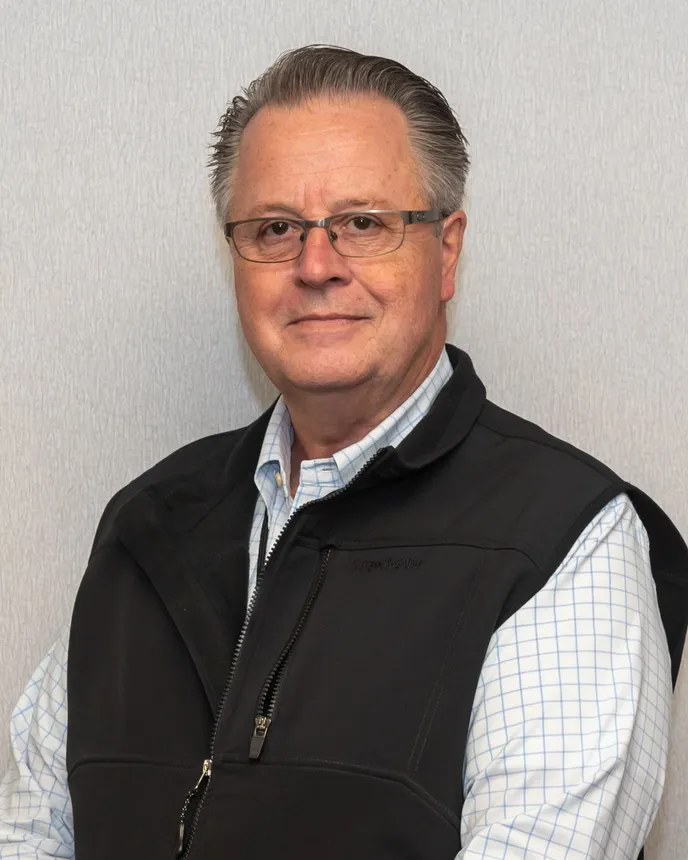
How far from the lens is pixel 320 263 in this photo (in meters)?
1.55

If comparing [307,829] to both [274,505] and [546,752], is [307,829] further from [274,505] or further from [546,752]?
[274,505]

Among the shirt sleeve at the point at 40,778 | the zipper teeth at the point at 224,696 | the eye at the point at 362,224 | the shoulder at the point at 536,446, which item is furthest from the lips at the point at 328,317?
the shirt sleeve at the point at 40,778

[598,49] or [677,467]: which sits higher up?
[598,49]

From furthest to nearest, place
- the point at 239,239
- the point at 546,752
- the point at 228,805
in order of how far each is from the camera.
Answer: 1. the point at 239,239
2. the point at 228,805
3. the point at 546,752

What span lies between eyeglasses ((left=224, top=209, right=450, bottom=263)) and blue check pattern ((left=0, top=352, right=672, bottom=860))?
47 centimetres

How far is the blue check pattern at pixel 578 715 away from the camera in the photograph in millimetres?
1249

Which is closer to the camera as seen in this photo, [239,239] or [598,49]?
[239,239]

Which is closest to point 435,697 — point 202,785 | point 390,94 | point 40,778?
point 202,785

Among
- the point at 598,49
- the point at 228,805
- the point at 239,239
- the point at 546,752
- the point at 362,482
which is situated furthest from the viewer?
the point at 598,49

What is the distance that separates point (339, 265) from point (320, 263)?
3 cm

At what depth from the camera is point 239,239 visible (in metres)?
1.65

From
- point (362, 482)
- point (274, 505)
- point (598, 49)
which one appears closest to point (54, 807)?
point (274, 505)

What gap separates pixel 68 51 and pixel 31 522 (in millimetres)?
809

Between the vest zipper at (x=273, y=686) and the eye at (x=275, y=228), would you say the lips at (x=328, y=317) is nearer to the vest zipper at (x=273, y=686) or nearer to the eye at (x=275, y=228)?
the eye at (x=275, y=228)
